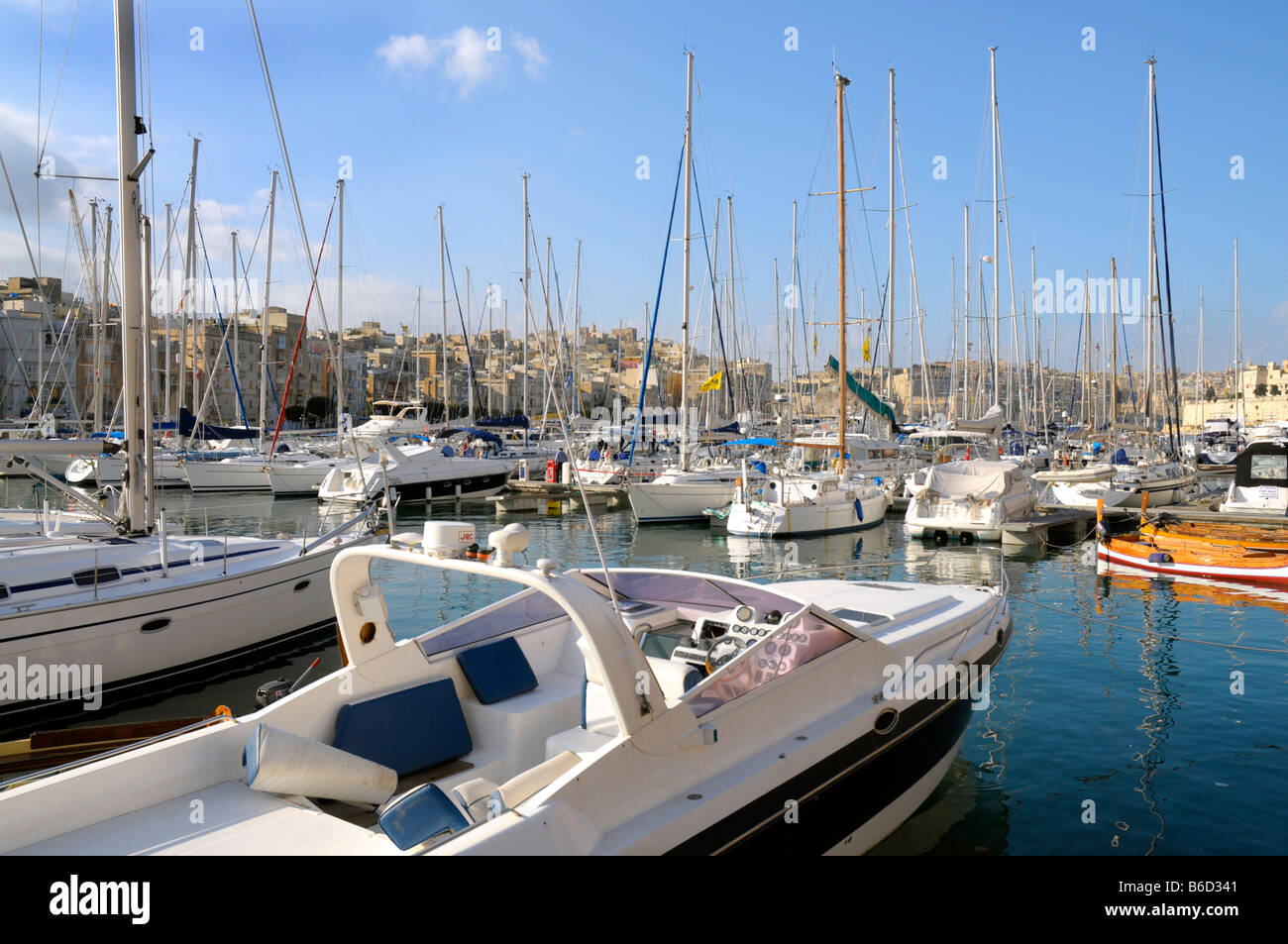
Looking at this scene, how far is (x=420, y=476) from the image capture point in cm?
3219

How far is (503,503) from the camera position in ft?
103

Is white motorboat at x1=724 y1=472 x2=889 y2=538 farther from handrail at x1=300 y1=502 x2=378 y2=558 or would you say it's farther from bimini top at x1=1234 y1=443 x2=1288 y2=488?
handrail at x1=300 y1=502 x2=378 y2=558

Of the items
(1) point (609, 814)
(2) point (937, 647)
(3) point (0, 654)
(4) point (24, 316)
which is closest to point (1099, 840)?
(2) point (937, 647)

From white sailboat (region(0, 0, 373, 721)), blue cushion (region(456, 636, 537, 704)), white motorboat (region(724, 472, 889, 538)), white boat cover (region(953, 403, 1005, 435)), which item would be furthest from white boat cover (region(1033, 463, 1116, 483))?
blue cushion (region(456, 636, 537, 704))

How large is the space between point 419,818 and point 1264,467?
83.9 feet

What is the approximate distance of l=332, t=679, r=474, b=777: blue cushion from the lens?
5.33 meters

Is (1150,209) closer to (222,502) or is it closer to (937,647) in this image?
(937,647)

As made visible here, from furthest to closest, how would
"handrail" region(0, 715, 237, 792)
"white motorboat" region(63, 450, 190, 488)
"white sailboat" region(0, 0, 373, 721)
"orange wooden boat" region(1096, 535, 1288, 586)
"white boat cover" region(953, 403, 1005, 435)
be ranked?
"white motorboat" region(63, 450, 190, 488), "white boat cover" region(953, 403, 1005, 435), "orange wooden boat" region(1096, 535, 1288, 586), "white sailboat" region(0, 0, 373, 721), "handrail" region(0, 715, 237, 792)

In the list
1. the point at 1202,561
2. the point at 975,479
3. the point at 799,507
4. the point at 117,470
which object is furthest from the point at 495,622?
the point at 117,470

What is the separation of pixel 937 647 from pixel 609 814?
3774 millimetres

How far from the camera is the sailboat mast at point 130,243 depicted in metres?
10.7

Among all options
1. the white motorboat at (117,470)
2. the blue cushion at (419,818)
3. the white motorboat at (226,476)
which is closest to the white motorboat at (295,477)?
the white motorboat at (226,476)

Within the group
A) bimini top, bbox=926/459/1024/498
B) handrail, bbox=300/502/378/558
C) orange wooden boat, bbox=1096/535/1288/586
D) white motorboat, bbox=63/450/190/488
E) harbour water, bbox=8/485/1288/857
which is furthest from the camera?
white motorboat, bbox=63/450/190/488

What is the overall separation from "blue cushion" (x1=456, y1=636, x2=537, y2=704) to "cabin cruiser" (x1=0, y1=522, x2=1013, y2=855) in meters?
0.02
